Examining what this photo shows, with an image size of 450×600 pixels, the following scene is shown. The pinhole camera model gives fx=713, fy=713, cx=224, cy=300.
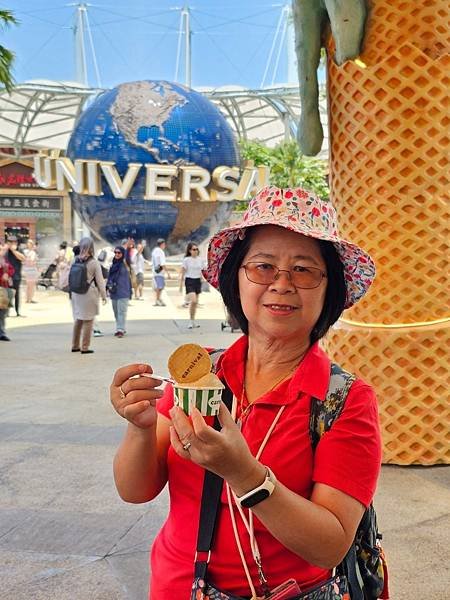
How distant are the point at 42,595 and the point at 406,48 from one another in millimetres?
3856

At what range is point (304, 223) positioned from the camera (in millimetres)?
1667

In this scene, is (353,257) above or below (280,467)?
above

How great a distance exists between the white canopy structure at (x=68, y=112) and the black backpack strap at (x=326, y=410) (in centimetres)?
4673

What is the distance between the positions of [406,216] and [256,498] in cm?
365

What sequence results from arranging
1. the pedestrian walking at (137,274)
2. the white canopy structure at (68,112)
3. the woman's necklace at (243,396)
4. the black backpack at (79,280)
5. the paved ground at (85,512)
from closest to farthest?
the woman's necklace at (243,396)
the paved ground at (85,512)
the black backpack at (79,280)
the pedestrian walking at (137,274)
the white canopy structure at (68,112)

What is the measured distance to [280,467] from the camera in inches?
61.0

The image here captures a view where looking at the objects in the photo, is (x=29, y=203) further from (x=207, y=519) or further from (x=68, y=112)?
(x=207, y=519)

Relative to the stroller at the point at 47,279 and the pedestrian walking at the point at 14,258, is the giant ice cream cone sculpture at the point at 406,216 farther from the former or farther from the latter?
the stroller at the point at 47,279

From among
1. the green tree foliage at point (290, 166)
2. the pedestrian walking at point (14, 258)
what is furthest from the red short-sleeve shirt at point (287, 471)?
the green tree foliage at point (290, 166)

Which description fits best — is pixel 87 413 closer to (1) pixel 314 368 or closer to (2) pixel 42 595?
(2) pixel 42 595

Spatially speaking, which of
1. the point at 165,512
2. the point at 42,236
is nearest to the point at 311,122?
the point at 165,512

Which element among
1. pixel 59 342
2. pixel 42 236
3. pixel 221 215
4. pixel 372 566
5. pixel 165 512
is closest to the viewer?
pixel 372 566

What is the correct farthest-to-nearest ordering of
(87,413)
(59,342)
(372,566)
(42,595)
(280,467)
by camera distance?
(59,342) < (87,413) < (42,595) < (372,566) < (280,467)

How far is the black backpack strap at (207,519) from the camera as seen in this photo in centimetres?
156
